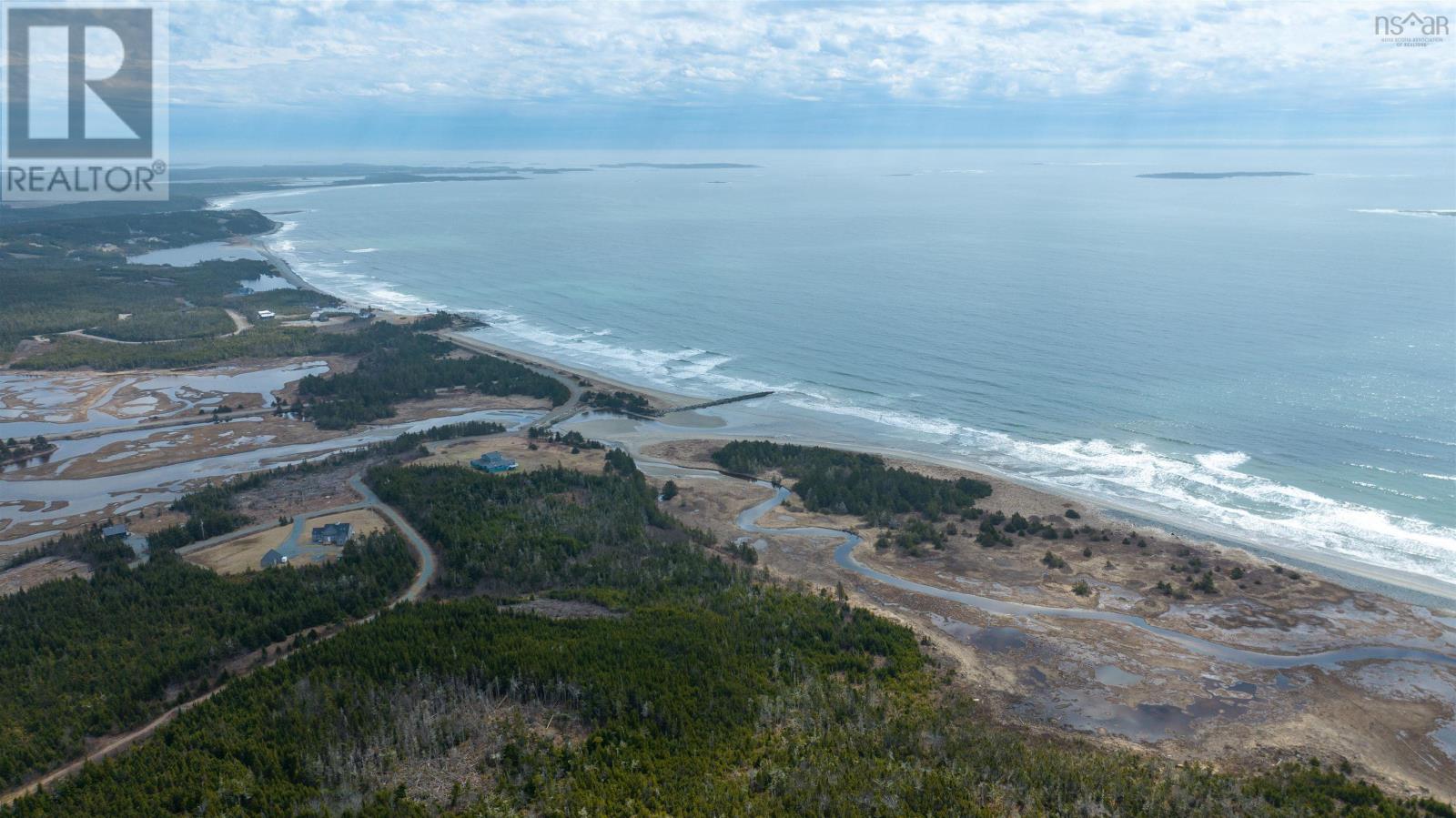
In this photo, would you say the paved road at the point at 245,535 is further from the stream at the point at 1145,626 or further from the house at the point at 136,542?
the stream at the point at 1145,626

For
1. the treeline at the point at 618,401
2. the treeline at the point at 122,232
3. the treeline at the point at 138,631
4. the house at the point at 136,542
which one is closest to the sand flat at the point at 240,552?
the treeline at the point at 138,631

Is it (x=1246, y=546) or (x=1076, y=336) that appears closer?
(x=1246, y=546)

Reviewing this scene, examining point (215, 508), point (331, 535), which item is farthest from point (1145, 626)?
point (215, 508)

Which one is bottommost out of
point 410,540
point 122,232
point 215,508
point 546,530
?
point 215,508

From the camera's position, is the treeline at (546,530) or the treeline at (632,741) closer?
the treeline at (632,741)

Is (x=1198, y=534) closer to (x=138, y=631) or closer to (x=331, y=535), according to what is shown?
(x=331, y=535)

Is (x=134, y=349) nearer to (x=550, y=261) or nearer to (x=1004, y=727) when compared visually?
(x=550, y=261)

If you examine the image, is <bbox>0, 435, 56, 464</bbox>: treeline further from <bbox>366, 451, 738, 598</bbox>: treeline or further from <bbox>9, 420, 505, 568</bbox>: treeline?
<bbox>366, 451, 738, 598</bbox>: treeline

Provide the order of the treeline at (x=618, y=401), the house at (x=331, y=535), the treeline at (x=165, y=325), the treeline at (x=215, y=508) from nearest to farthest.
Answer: the house at (x=331, y=535)
the treeline at (x=215, y=508)
the treeline at (x=618, y=401)
the treeline at (x=165, y=325)
